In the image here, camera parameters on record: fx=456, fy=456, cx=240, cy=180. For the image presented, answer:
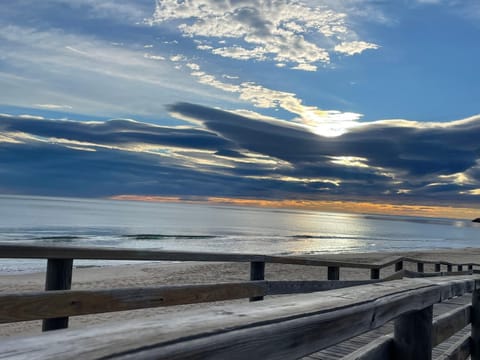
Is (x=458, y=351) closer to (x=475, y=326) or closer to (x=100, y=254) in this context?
(x=475, y=326)

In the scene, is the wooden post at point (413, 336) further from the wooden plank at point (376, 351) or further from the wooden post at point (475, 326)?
the wooden post at point (475, 326)

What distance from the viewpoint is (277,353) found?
4.67 feet

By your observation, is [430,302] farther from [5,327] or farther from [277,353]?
[5,327]

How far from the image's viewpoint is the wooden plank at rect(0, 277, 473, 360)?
1.01 meters

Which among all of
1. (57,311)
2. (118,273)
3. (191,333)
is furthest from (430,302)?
(118,273)

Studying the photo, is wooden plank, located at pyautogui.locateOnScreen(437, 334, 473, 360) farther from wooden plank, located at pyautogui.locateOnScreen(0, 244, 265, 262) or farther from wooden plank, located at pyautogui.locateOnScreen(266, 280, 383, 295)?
wooden plank, located at pyautogui.locateOnScreen(0, 244, 265, 262)

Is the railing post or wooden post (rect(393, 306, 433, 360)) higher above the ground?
the railing post

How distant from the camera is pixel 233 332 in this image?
4.20ft

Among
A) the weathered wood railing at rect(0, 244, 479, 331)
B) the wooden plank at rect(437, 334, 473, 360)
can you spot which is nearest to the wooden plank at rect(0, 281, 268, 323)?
the weathered wood railing at rect(0, 244, 479, 331)

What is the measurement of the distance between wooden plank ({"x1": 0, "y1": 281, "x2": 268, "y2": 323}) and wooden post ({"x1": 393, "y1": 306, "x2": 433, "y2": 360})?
76.8 inches

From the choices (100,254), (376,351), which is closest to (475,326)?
(376,351)

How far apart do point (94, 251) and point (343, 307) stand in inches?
108

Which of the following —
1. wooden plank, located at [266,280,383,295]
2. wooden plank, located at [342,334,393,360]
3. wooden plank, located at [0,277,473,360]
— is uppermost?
wooden plank, located at [0,277,473,360]

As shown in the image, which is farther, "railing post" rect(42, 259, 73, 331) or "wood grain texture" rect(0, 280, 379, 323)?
"railing post" rect(42, 259, 73, 331)
